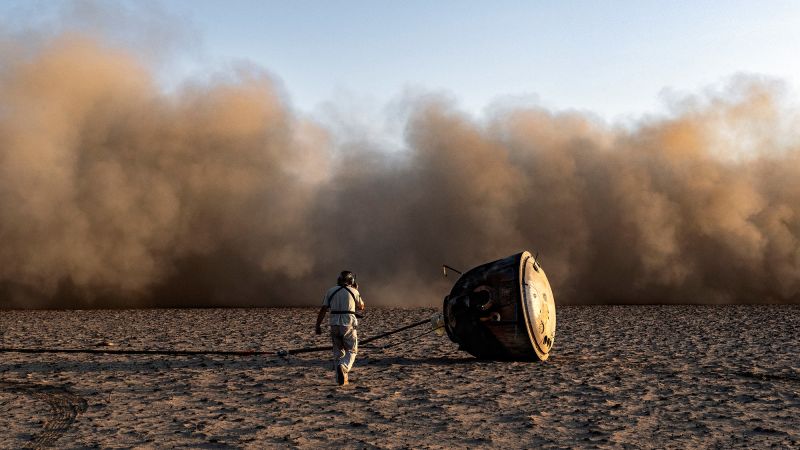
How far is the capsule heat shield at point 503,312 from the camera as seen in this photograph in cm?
1029

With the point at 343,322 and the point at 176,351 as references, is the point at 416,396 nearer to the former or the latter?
the point at 343,322

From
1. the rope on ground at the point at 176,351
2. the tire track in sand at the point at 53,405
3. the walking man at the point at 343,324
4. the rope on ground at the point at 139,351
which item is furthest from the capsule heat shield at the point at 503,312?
the tire track in sand at the point at 53,405

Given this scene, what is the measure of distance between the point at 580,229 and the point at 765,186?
29.0ft

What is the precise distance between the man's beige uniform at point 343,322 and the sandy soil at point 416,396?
1.33 feet

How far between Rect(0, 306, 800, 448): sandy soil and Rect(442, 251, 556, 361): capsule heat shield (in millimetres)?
330

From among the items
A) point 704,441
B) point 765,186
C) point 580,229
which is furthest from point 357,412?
point 765,186

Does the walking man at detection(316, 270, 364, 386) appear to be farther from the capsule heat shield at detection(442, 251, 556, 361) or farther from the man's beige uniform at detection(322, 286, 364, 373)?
the capsule heat shield at detection(442, 251, 556, 361)

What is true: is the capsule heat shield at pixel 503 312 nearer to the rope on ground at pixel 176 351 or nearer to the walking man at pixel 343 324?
the rope on ground at pixel 176 351

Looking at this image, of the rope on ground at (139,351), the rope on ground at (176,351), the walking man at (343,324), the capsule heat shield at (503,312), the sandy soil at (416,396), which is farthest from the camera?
the rope on ground at (139,351)

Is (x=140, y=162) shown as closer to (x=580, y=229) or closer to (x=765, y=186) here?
(x=580, y=229)

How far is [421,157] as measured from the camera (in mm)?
32781

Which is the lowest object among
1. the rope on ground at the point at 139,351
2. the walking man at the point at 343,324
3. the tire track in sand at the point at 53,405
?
the tire track in sand at the point at 53,405

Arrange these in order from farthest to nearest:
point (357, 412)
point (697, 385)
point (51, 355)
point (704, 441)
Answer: point (51, 355) → point (697, 385) → point (357, 412) → point (704, 441)

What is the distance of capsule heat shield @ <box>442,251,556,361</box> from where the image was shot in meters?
10.3
